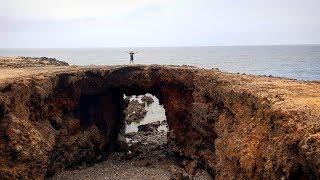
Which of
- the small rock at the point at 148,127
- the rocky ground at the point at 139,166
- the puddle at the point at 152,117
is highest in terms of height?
the rocky ground at the point at 139,166

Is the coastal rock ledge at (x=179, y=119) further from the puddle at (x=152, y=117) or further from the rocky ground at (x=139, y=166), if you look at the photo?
the puddle at (x=152, y=117)

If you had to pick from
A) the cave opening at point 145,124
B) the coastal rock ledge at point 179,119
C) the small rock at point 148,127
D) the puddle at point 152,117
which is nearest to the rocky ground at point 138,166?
the coastal rock ledge at point 179,119

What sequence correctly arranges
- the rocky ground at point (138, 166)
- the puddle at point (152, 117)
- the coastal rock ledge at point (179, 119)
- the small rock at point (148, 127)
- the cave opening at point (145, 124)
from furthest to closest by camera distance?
the puddle at point (152, 117) → the small rock at point (148, 127) → the cave opening at point (145, 124) → the rocky ground at point (138, 166) → the coastal rock ledge at point (179, 119)

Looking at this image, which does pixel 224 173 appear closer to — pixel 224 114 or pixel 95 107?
pixel 224 114

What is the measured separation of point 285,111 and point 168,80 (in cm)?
1825

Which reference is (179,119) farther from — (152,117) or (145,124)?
(152,117)

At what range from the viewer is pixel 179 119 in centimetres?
3472

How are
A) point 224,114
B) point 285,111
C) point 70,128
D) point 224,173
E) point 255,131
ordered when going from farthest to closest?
point 70,128, point 224,114, point 224,173, point 255,131, point 285,111

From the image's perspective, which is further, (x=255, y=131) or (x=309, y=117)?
(x=255, y=131)

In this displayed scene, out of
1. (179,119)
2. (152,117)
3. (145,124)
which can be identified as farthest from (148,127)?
(179,119)

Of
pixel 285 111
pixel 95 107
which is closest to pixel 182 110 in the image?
pixel 95 107

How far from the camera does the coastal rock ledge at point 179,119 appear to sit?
54.2 feet

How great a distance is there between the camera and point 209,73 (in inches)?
1218

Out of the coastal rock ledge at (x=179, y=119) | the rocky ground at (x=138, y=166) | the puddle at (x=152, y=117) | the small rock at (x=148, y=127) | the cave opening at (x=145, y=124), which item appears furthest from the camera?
the puddle at (x=152, y=117)
